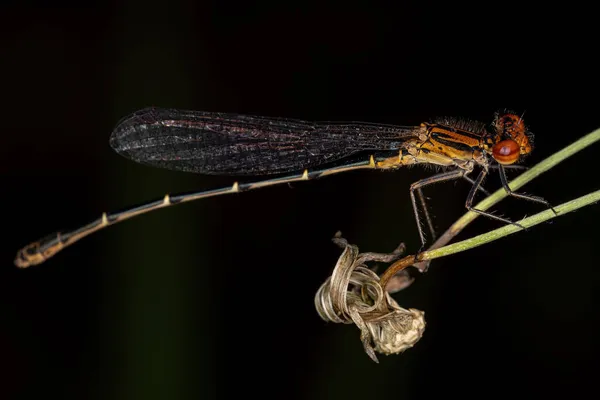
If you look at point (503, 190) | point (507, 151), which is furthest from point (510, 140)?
point (503, 190)

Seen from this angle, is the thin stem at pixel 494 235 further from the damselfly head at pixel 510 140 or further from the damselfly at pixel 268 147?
the damselfly at pixel 268 147

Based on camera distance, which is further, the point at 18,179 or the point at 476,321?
the point at 18,179

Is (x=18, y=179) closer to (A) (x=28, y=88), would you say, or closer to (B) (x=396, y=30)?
(A) (x=28, y=88)

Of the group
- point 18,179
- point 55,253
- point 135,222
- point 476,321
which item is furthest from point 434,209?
point 18,179

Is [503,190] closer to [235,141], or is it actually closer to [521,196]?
[521,196]

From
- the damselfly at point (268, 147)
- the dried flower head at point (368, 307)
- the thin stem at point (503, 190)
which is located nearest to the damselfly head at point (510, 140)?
the damselfly at point (268, 147)

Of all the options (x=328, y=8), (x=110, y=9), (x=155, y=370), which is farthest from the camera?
(x=328, y=8)
